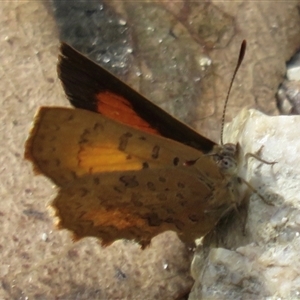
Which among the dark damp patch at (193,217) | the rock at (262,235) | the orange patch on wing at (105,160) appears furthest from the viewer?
the dark damp patch at (193,217)

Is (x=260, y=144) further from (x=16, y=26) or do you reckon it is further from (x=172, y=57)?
(x=16, y=26)

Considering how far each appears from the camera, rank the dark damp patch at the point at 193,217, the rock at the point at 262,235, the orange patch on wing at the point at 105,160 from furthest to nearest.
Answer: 1. the dark damp patch at the point at 193,217
2. the orange patch on wing at the point at 105,160
3. the rock at the point at 262,235

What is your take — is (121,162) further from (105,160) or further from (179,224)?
(179,224)

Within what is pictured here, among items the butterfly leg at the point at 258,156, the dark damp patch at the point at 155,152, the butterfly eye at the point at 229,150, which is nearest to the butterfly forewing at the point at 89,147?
the dark damp patch at the point at 155,152

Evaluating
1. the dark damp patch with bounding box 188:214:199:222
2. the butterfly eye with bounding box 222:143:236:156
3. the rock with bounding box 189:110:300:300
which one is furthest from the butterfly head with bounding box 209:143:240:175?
the dark damp patch with bounding box 188:214:199:222

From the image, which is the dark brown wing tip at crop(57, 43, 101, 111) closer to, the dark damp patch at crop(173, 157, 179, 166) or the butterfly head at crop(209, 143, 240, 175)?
the dark damp patch at crop(173, 157, 179, 166)

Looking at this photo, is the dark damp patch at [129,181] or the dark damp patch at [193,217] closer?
the dark damp patch at [129,181]

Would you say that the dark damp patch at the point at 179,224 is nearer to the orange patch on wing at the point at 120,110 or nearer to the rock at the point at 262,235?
the rock at the point at 262,235

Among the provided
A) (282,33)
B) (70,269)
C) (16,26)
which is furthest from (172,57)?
(70,269)

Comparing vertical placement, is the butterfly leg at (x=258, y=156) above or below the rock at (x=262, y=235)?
above

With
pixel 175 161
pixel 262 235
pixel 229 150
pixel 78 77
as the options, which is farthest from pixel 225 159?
pixel 78 77
